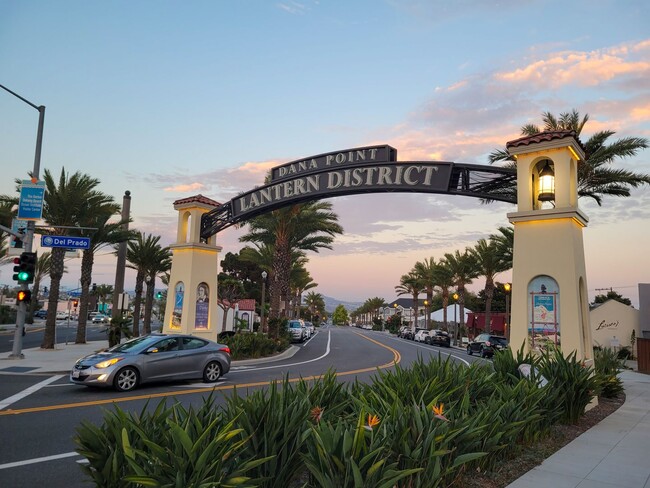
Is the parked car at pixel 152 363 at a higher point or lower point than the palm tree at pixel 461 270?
lower

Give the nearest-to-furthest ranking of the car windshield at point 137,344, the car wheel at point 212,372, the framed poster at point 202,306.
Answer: the car windshield at point 137,344 → the car wheel at point 212,372 → the framed poster at point 202,306

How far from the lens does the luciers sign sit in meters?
14.8

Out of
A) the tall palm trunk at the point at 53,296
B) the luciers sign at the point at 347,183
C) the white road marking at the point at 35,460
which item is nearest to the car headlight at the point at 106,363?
the white road marking at the point at 35,460

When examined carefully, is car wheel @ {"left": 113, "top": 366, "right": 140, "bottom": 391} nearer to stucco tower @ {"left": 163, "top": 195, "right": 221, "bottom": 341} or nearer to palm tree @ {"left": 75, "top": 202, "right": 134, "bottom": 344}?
stucco tower @ {"left": 163, "top": 195, "right": 221, "bottom": 341}

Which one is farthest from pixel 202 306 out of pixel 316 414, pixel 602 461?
pixel 602 461

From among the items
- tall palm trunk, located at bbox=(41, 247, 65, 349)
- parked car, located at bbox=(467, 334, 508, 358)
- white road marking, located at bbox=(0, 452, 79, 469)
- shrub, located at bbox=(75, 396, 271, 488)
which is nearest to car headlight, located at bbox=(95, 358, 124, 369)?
white road marking, located at bbox=(0, 452, 79, 469)

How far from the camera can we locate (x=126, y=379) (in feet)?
39.2

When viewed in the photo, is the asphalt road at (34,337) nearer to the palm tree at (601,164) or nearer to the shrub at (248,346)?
the shrub at (248,346)

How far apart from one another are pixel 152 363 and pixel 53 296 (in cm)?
1495

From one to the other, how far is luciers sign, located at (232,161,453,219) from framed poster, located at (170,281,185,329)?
358 cm

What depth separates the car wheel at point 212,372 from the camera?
549 inches

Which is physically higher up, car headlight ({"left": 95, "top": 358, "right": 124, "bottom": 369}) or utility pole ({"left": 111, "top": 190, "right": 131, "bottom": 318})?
utility pole ({"left": 111, "top": 190, "right": 131, "bottom": 318})

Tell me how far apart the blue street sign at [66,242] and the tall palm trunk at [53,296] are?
15.7 ft

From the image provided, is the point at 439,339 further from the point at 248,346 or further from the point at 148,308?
the point at 248,346
